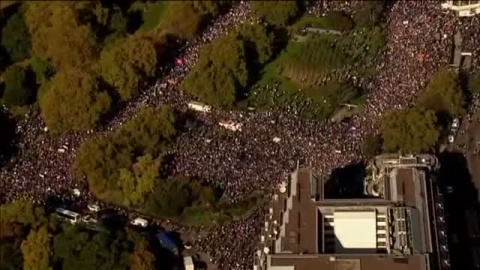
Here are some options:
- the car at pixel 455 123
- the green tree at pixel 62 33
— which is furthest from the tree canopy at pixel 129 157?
the car at pixel 455 123

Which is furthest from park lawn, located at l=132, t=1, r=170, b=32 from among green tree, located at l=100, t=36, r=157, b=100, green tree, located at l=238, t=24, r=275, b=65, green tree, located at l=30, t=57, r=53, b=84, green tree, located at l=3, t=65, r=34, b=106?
green tree, located at l=3, t=65, r=34, b=106

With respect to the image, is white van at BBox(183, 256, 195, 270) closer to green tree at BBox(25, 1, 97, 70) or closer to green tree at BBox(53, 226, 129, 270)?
green tree at BBox(53, 226, 129, 270)

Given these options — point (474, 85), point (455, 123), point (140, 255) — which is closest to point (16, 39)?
point (140, 255)

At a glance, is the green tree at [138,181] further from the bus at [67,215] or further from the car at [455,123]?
the car at [455,123]

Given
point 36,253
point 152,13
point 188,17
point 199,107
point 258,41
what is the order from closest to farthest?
point 36,253
point 199,107
point 258,41
point 188,17
point 152,13

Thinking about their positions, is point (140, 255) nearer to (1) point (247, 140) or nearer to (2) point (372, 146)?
(1) point (247, 140)

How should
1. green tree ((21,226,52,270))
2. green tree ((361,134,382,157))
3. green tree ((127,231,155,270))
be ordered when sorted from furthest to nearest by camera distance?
green tree ((361,134,382,157)), green tree ((21,226,52,270)), green tree ((127,231,155,270))
